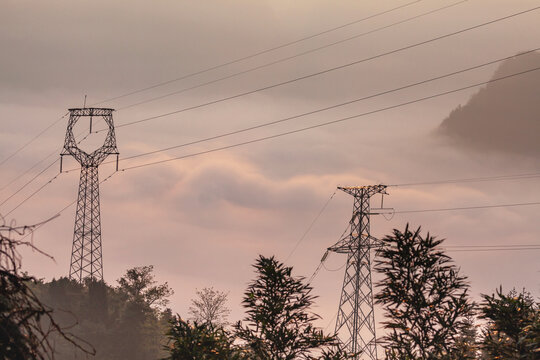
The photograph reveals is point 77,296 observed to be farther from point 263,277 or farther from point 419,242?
point 419,242

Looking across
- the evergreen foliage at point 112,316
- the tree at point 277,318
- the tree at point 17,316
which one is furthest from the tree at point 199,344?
the evergreen foliage at point 112,316

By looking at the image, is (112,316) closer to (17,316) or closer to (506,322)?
(506,322)

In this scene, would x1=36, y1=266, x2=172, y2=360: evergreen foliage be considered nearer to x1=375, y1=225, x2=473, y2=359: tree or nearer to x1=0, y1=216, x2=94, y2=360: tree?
x1=375, y1=225, x2=473, y2=359: tree

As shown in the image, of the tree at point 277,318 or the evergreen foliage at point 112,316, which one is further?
the evergreen foliage at point 112,316

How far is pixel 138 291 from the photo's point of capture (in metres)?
173

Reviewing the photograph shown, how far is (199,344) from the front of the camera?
64938 millimetres

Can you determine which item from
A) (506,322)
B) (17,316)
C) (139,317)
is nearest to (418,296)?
(506,322)

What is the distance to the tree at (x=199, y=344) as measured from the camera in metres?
64.1

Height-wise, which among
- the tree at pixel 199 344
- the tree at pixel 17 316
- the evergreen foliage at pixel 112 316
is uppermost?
the evergreen foliage at pixel 112 316

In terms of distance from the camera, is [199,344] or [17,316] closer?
[17,316]

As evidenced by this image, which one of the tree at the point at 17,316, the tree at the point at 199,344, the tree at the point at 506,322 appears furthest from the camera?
the tree at the point at 199,344

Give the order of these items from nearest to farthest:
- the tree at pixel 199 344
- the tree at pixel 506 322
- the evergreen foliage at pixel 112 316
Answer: the tree at pixel 506 322, the tree at pixel 199 344, the evergreen foliage at pixel 112 316

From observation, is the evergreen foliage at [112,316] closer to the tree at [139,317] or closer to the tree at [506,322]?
the tree at [139,317]

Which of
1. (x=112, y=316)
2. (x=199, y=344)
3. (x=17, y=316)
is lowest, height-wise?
(x=17, y=316)
